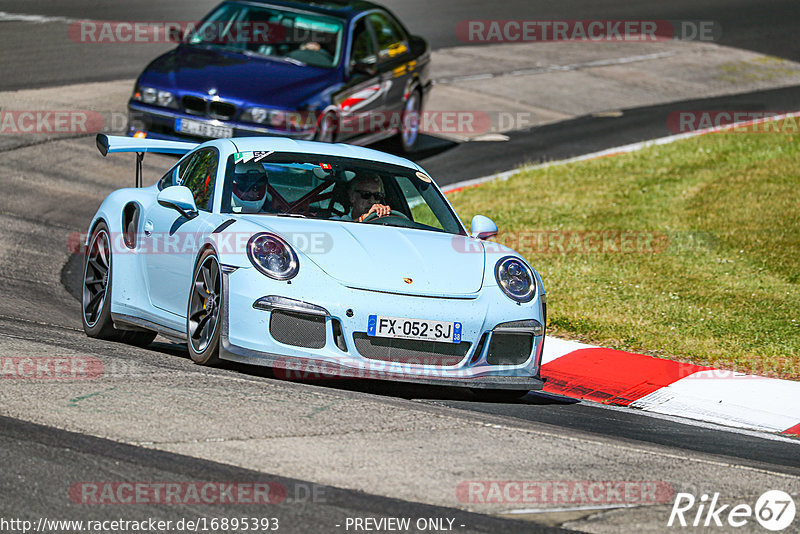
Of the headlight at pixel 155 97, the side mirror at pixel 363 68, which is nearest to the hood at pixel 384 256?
the headlight at pixel 155 97

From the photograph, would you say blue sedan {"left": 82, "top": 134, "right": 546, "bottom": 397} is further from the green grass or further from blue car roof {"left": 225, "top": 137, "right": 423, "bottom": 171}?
the green grass

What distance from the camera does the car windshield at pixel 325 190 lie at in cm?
768

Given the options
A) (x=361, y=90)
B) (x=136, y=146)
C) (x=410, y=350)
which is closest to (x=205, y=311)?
(x=410, y=350)

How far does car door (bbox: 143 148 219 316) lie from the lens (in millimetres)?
7285

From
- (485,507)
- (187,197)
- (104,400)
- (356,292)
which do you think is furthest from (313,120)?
(485,507)

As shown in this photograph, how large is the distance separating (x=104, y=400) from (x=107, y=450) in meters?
0.67

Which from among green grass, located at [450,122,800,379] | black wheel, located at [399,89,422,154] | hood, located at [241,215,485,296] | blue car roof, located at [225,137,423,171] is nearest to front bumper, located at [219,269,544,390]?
hood, located at [241,215,485,296]

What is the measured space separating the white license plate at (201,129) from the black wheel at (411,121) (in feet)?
11.2

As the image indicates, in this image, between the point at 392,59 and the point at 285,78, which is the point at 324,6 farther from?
the point at 285,78

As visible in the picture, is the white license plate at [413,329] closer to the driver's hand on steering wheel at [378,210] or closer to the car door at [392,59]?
the driver's hand on steering wheel at [378,210]

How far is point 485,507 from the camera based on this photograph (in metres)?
4.96

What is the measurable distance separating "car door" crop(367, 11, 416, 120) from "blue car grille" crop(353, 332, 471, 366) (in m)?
8.81

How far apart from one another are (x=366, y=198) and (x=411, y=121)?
8539 mm

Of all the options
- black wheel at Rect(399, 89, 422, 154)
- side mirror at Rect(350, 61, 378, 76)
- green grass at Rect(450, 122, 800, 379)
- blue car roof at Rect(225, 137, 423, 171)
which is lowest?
green grass at Rect(450, 122, 800, 379)
